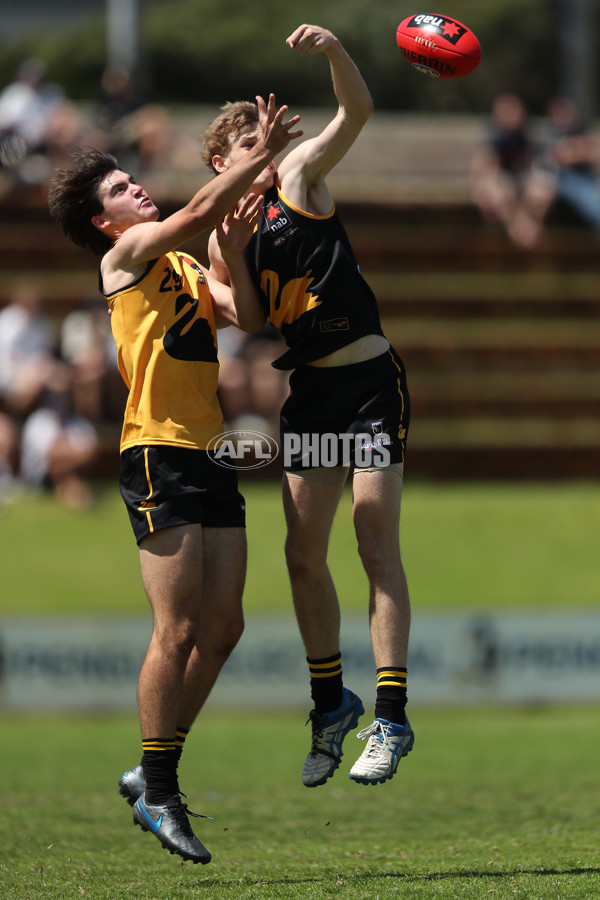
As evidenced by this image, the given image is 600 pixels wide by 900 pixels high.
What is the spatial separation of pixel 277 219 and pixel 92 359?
31.1 feet

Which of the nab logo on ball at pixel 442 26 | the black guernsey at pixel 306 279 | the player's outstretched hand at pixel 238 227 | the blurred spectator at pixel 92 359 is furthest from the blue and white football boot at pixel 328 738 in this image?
the blurred spectator at pixel 92 359

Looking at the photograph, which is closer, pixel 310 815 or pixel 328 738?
pixel 328 738

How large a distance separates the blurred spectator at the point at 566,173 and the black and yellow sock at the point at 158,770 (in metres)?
14.0

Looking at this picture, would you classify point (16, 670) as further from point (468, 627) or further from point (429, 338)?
point (429, 338)

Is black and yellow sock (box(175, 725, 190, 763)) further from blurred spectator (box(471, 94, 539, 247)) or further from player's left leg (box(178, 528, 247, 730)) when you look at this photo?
blurred spectator (box(471, 94, 539, 247))

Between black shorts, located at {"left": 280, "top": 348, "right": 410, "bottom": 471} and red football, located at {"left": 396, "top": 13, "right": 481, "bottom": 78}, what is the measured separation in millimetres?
1278

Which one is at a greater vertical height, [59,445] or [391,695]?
[391,695]

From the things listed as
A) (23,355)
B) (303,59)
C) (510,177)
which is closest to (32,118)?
(23,355)

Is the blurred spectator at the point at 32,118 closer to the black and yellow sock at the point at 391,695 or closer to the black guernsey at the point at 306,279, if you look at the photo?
the black guernsey at the point at 306,279

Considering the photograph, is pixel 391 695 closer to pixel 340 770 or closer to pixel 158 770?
pixel 158 770

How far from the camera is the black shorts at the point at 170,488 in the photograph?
539 cm

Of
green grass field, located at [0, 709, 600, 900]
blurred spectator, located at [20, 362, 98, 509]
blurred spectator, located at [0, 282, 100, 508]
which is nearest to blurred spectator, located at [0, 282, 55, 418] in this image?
blurred spectator, located at [0, 282, 100, 508]

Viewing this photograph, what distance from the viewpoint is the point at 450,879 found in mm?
5297

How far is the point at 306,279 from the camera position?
5.63 metres
